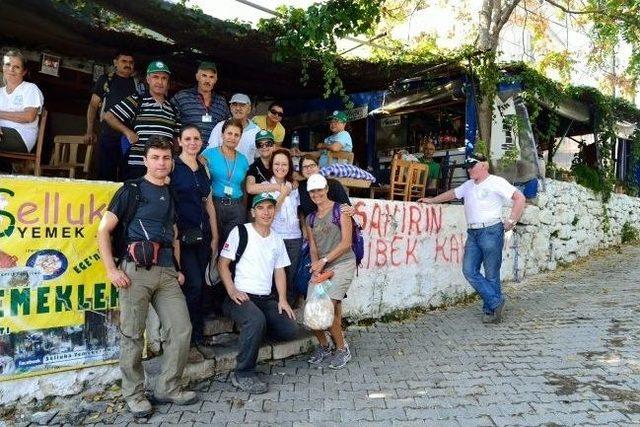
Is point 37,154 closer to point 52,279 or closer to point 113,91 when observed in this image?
point 113,91

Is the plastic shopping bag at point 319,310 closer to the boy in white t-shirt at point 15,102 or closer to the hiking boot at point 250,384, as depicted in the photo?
the hiking boot at point 250,384

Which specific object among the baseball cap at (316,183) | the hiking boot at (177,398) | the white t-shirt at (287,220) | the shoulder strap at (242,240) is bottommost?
the hiking boot at (177,398)

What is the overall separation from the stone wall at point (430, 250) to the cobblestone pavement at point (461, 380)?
1.43ft

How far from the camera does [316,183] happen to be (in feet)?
14.7

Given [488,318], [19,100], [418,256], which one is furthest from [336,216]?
[19,100]

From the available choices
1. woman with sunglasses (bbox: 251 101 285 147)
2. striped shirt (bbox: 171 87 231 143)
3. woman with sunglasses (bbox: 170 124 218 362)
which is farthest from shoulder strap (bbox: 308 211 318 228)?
woman with sunglasses (bbox: 251 101 285 147)

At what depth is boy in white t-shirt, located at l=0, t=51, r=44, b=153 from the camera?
4.43 m

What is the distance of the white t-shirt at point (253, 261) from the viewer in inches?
166

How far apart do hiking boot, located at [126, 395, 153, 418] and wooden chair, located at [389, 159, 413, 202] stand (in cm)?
480

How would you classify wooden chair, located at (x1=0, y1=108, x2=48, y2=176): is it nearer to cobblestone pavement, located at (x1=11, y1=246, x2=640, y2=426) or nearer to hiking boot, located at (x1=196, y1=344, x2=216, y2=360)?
hiking boot, located at (x1=196, y1=344, x2=216, y2=360)

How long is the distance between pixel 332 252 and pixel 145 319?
1.74m

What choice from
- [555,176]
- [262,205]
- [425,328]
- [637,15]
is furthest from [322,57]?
[555,176]

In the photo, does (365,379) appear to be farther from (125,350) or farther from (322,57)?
(322,57)

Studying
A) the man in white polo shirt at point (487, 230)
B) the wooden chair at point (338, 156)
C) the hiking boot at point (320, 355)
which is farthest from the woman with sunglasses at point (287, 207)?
the man in white polo shirt at point (487, 230)
